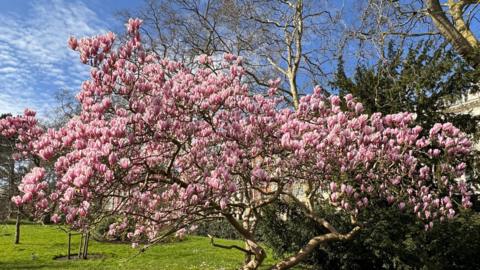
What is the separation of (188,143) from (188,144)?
0.08 meters

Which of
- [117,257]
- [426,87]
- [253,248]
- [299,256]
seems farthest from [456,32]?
[117,257]

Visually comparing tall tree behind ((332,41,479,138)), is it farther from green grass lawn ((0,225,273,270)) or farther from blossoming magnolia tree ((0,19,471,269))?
green grass lawn ((0,225,273,270))

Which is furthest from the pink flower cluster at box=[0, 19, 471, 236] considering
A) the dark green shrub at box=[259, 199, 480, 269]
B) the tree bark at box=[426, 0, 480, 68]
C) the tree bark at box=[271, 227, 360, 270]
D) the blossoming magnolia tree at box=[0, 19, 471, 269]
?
the tree bark at box=[426, 0, 480, 68]

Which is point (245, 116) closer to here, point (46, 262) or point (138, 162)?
point (138, 162)

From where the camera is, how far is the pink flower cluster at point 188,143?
509 cm

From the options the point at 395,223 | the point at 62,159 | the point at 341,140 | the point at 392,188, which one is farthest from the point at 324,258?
the point at 62,159

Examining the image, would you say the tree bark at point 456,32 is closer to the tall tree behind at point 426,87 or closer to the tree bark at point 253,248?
the tall tree behind at point 426,87

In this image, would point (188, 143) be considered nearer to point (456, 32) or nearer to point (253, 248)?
point (253, 248)

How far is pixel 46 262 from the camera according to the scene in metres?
16.8

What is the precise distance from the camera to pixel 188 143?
6.71 m

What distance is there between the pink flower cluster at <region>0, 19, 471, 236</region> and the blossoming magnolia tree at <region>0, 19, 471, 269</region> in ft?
0.06

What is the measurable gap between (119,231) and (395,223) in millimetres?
6498

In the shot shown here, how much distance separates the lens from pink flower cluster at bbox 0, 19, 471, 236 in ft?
16.7

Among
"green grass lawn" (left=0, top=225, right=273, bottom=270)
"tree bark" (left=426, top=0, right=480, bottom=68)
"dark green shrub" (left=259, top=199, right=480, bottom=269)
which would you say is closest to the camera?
"tree bark" (left=426, top=0, right=480, bottom=68)
